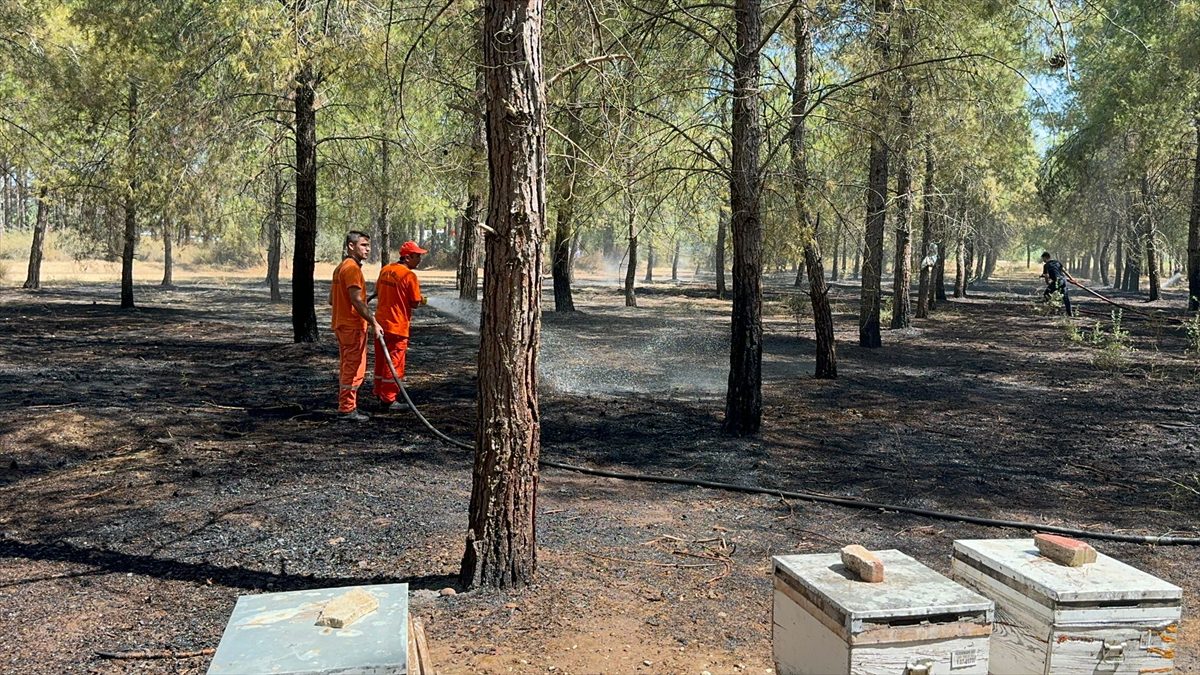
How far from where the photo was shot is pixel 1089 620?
2.77 meters

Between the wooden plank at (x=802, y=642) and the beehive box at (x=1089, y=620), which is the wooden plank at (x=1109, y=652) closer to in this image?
the beehive box at (x=1089, y=620)

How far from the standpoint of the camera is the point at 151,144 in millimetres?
12859

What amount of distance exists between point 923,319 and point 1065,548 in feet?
72.9

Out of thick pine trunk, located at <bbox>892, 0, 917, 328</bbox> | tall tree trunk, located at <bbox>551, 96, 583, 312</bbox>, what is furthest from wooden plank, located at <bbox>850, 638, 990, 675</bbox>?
tall tree trunk, located at <bbox>551, 96, 583, 312</bbox>

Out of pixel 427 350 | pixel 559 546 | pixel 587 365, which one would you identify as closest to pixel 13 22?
pixel 427 350

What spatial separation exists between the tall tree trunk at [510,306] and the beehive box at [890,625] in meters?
2.00

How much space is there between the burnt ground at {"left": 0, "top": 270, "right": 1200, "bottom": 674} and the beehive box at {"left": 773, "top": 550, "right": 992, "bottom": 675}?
1.21 m

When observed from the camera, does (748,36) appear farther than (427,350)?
No

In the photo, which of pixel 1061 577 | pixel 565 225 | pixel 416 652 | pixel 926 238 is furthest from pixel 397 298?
pixel 926 238

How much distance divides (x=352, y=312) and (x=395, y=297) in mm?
639

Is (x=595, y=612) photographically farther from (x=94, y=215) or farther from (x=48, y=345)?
(x=94, y=215)

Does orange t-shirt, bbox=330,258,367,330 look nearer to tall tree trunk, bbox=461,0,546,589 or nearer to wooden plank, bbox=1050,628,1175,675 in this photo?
tall tree trunk, bbox=461,0,546,589

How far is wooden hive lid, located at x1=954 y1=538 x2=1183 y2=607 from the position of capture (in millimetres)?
2754

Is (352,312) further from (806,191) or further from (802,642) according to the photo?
(802,642)
